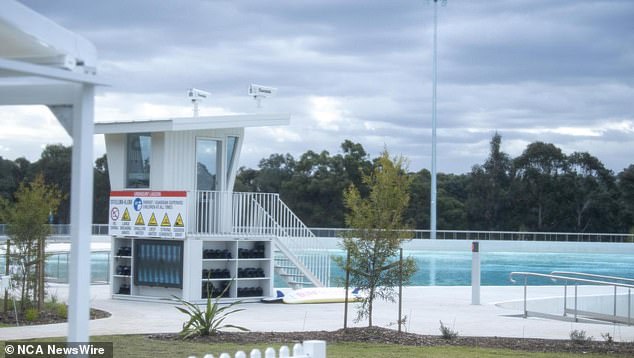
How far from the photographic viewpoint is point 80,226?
7379 mm

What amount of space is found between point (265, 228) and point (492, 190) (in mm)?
51122

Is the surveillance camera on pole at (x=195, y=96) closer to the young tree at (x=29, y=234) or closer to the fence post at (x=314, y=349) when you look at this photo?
the young tree at (x=29, y=234)

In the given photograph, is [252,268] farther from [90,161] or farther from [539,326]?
Result: [90,161]

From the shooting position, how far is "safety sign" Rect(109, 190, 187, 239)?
834 inches

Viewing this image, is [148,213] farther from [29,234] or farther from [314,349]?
[314,349]

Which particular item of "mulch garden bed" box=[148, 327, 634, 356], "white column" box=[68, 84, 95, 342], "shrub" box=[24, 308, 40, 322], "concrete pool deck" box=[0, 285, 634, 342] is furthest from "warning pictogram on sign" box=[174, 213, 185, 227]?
"white column" box=[68, 84, 95, 342]

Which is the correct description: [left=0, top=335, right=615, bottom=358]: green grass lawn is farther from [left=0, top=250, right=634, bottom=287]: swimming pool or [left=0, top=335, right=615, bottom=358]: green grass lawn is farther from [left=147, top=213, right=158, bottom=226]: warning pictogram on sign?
[left=0, top=250, right=634, bottom=287]: swimming pool

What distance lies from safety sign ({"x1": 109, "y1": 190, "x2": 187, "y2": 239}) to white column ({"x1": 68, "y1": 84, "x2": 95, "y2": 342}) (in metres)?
13.7

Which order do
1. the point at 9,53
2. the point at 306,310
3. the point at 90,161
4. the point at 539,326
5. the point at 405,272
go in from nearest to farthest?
1. the point at 90,161
2. the point at 9,53
3. the point at 405,272
4. the point at 539,326
5. the point at 306,310

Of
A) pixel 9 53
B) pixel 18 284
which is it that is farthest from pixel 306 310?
pixel 9 53

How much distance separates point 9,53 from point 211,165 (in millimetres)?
14646

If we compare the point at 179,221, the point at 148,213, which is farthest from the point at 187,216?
the point at 148,213

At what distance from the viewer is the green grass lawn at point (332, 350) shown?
1255cm

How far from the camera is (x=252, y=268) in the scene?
22672mm
